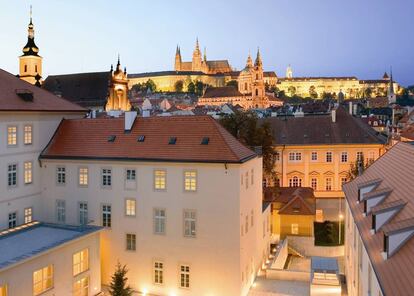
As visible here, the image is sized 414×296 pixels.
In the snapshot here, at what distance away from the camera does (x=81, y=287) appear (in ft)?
84.2

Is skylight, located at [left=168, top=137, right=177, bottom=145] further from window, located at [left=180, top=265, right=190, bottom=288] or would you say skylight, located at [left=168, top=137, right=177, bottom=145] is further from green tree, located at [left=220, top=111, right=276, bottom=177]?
green tree, located at [left=220, top=111, right=276, bottom=177]

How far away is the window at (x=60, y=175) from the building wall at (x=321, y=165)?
2928cm

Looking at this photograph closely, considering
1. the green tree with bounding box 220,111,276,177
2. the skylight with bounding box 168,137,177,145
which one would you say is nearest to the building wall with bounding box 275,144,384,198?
the green tree with bounding box 220,111,276,177

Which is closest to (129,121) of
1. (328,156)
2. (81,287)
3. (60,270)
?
(60,270)

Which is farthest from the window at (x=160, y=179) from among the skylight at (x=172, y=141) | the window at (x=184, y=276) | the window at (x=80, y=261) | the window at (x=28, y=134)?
the window at (x=28, y=134)

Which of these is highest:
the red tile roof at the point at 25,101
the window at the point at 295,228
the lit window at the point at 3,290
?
the red tile roof at the point at 25,101

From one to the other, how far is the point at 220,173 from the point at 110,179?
23.3ft

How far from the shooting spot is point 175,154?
2684cm

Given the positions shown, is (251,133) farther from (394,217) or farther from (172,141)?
(394,217)

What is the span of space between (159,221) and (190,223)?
76.8 inches

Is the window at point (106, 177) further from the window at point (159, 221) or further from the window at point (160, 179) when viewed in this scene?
the window at point (159, 221)

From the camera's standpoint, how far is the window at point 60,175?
29953mm

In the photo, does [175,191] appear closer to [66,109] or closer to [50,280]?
[50,280]

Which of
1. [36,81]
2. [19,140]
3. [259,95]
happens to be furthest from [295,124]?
[259,95]
